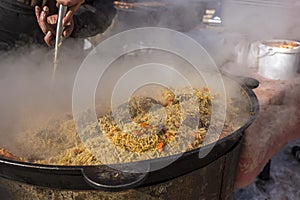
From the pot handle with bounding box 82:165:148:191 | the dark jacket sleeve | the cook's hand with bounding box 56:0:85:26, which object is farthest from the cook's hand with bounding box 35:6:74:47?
the pot handle with bounding box 82:165:148:191

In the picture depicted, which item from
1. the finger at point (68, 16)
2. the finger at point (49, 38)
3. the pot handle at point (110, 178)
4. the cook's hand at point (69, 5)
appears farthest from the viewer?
the finger at point (49, 38)

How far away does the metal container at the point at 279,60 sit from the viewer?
294cm

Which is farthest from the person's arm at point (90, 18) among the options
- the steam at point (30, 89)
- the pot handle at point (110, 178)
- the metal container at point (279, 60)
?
the metal container at point (279, 60)

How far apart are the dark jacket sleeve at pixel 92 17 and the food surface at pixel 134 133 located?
7.01 ft

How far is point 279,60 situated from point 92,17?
7.82 ft

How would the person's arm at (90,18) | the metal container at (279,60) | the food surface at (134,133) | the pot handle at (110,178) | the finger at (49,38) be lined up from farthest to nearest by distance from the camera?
the person's arm at (90,18)
the metal container at (279,60)
the finger at (49,38)
the food surface at (134,133)
the pot handle at (110,178)

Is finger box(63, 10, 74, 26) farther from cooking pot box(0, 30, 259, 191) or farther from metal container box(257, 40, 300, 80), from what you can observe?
metal container box(257, 40, 300, 80)

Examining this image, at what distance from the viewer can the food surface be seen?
1.46 metres

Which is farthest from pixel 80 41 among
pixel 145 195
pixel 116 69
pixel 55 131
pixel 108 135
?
pixel 145 195

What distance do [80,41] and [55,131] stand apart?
2633mm

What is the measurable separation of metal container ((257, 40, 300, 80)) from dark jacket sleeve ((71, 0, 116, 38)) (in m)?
2.08

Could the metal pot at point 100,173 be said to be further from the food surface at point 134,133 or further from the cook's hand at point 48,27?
the cook's hand at point 48,27

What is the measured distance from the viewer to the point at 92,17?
4.13m

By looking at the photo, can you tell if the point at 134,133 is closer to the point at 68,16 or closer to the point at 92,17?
the point at 68,16
